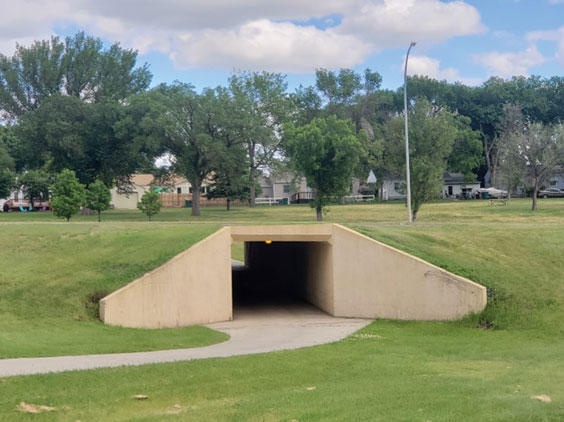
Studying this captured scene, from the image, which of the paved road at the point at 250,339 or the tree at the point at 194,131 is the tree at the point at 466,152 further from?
the paved road at the point at 250,339

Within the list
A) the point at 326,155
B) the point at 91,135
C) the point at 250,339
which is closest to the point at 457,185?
the point at 326,155

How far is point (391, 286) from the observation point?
20.7 m

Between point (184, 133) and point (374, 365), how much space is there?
37.7 meters

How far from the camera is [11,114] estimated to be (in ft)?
202

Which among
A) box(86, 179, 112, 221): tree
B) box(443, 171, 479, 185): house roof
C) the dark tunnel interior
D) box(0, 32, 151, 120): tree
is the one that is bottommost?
the dark tunnel interior

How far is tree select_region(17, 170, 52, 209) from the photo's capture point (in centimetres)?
6612

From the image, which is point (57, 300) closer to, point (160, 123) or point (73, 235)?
point (73, 235)

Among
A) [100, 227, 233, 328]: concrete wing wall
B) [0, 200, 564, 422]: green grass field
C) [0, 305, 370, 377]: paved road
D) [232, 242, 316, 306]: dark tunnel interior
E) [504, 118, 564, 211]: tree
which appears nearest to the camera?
[0, 200, 564, 422]: green grass field

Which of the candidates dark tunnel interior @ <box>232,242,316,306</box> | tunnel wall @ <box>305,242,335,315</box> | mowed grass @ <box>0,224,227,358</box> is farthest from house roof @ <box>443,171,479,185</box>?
mowed grass @ <box>0,224,227,358</box>

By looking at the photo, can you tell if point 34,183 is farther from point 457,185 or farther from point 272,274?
point 457,185

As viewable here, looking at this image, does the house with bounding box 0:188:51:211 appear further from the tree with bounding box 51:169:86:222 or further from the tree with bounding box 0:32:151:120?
the tree with bounding box 51:169:86:222

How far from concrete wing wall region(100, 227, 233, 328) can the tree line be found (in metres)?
19.4

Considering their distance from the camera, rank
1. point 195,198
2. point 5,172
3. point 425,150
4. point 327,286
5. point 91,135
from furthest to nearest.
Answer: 1. point 5,172
2. point 91,135
3. point 195,198
4. point 425,150
5. point 327,286

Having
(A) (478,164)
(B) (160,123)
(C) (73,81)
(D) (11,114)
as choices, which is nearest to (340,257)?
(B) (160,123)
